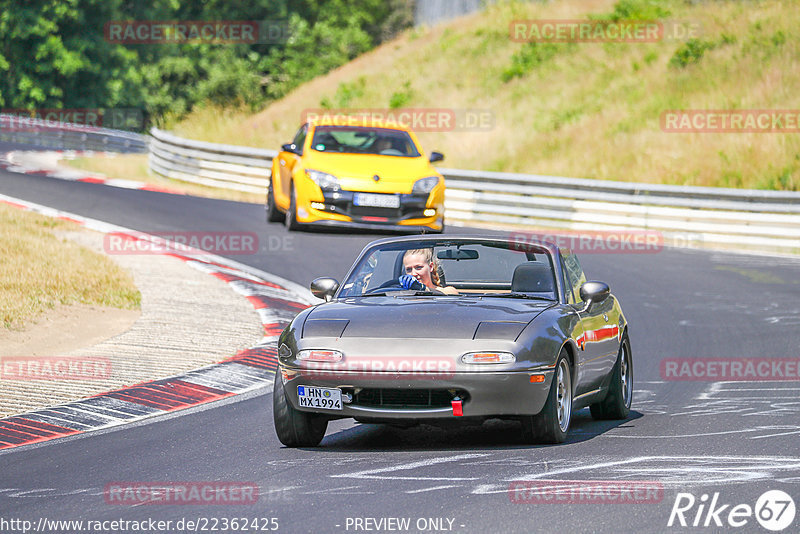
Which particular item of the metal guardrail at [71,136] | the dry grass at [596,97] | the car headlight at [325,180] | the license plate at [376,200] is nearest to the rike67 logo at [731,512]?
the license plate at [376,200]

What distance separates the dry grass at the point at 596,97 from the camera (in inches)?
1125

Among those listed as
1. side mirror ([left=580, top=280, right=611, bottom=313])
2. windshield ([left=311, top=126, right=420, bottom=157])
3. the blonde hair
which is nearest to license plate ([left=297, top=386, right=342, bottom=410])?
the blonde hair

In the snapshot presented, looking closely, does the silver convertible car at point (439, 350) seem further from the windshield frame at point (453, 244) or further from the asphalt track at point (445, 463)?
the asphalt track at point (445, 463)

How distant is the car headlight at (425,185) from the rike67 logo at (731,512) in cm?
1325

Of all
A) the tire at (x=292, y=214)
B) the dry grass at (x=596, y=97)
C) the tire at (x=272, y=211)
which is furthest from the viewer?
the dry grass at (x=596, y=97)

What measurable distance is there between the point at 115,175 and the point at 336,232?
1208 cm

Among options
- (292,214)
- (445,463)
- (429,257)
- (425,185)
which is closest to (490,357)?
(445,463)

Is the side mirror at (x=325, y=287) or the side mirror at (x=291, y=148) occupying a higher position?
the side mirror at (x=291, y=148)

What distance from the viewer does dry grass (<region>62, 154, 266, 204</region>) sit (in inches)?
1062

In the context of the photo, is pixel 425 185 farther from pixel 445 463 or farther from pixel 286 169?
pixel 445 463

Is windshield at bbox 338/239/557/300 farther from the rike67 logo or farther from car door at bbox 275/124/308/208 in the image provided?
car door at bbox 275/124/308/208

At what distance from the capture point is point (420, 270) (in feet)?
28.3

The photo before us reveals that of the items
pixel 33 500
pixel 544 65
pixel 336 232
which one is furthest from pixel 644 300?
pixel 544 65

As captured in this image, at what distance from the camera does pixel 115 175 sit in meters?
31.1
